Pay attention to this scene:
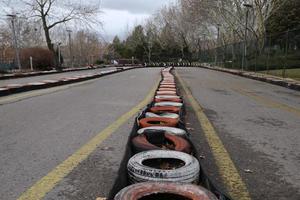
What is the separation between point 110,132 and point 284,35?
16728mm

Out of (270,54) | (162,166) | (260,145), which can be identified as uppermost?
(270,54)

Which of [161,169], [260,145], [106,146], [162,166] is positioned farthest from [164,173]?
[260,145]

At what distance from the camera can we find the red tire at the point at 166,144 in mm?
3717

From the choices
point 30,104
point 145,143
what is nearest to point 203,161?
point 145,143

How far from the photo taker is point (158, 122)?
5156 mm

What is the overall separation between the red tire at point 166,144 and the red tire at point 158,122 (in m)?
0.71

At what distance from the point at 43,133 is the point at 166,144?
2.47m

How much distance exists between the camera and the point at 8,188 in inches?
135

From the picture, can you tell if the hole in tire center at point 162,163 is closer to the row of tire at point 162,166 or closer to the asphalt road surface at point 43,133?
the row of tire at point 162,166

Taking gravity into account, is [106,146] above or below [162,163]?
below

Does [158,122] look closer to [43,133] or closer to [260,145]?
[260,145]

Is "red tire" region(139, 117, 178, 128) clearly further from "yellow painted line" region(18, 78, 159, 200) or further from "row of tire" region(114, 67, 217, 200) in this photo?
"yellow painted line" region(18, 78, 159, 200)

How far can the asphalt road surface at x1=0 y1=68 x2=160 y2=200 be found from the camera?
3.86 meters

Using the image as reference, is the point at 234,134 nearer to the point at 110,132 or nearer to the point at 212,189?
the point at 110,132
